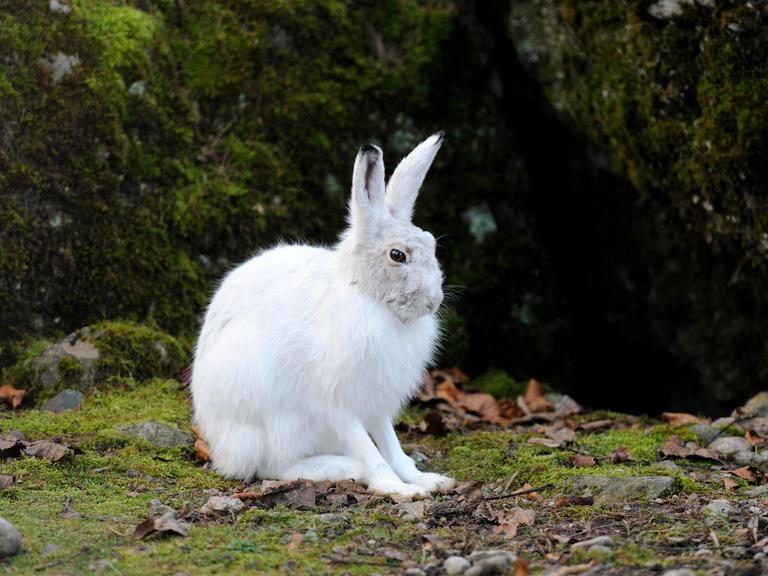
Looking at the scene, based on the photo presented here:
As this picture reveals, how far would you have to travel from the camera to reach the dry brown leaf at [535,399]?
300 inches

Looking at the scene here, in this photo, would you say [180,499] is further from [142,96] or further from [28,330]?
[142,96]

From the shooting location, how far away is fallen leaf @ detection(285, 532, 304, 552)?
4152 millimetres

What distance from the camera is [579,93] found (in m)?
7.99

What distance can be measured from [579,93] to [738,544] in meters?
4.64

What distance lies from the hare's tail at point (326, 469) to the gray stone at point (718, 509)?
5.83 ft

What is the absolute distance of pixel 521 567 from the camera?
3.78 m

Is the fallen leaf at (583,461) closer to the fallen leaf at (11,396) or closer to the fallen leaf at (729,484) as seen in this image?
the fallen leaf at (729,484)

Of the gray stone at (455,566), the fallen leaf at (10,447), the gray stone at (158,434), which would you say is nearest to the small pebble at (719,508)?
the gray stone at (455,566)

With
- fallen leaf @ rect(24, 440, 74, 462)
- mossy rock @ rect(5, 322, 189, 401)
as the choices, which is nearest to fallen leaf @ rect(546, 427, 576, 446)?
mossy rock @ rect(5, 322, 189, 401)

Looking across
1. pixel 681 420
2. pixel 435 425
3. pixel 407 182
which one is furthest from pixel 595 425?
pixel 407 182

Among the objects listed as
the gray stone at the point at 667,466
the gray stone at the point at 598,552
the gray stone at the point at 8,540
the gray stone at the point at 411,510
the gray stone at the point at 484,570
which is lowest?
the gray stone at the point at 8,540

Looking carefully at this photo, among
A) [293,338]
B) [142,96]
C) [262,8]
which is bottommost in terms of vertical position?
[293,338]

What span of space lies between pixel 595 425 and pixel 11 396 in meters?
3.84

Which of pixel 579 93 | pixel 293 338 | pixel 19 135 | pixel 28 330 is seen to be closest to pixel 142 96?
pixel 19 135
